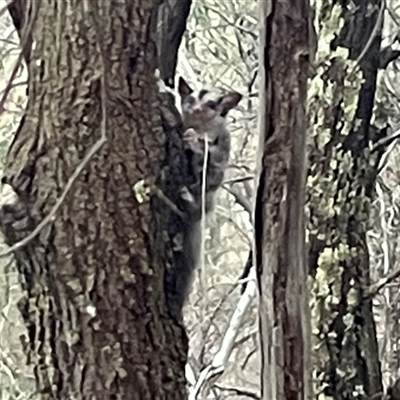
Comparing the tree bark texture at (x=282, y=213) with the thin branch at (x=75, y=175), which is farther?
the thin branch at (x=75, y=175)

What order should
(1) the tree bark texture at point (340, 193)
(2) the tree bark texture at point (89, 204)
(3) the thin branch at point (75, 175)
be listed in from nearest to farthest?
(3) the thin branch at point (75, 175)
(2) the tree bark texture at point (89, 204)
(1) the tree bark texture at point (340, 193)

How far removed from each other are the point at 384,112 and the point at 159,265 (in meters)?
1.83

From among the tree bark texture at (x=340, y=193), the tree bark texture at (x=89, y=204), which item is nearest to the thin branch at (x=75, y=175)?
the tree bark texture at (x=89, y=204)

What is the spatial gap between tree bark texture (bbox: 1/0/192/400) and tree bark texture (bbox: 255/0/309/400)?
58cm

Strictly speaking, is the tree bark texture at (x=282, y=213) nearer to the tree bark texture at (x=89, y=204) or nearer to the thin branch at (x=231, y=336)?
the tree bark texture at (x=89, y=204)

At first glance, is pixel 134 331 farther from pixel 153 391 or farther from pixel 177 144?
pixel 177 144

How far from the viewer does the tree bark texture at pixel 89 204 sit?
88.9 inches

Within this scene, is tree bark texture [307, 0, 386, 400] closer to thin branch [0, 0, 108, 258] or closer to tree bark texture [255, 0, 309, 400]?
thin branch [0, 0, 108, 258]

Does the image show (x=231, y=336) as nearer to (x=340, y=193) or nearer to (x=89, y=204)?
(x=340, y=193)

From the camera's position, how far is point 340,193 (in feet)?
11.6

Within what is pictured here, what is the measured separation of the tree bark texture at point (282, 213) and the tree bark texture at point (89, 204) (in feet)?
1.89

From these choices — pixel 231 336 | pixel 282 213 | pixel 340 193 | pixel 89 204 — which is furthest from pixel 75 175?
pixel 231 336

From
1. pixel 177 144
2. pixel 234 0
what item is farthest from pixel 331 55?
pixel 234 0

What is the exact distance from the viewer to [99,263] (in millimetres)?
2281
